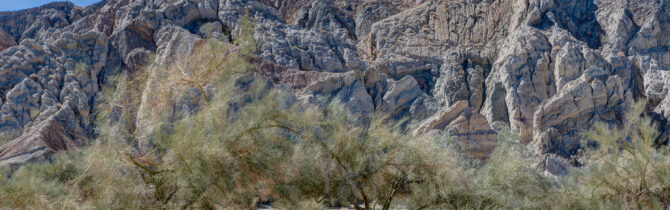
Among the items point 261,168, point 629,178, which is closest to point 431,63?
point 629,178

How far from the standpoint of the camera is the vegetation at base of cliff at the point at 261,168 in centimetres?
785

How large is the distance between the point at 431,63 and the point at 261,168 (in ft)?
140

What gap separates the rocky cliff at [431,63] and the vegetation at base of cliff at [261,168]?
14805 millimetres

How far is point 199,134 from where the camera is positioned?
26.7ft

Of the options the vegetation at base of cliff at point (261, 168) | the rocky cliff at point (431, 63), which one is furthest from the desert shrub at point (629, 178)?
the rocky cliff at point (431, 63)

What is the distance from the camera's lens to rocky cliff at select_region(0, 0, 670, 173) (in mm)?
35438

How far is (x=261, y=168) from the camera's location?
8531mm

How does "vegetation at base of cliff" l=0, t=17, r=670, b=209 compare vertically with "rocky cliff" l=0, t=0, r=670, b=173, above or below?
above

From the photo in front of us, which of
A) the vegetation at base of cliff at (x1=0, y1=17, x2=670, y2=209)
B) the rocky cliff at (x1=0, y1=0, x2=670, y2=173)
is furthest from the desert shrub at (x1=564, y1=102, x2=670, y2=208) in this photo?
the rocky cliff at (x1=0, y1=0, x2=670, y2=173)

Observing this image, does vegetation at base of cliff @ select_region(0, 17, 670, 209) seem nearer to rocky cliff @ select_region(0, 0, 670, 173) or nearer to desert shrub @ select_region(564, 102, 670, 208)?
desert shrub @ select_region(564, 102, 670, 208)

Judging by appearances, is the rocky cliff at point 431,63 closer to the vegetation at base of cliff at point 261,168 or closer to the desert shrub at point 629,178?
the desert shrub at point 629,178

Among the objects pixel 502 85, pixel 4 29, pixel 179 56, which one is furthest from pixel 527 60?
pixel 4 29

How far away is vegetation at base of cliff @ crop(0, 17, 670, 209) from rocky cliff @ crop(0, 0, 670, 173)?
583 inches

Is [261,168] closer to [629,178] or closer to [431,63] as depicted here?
[629,178]
